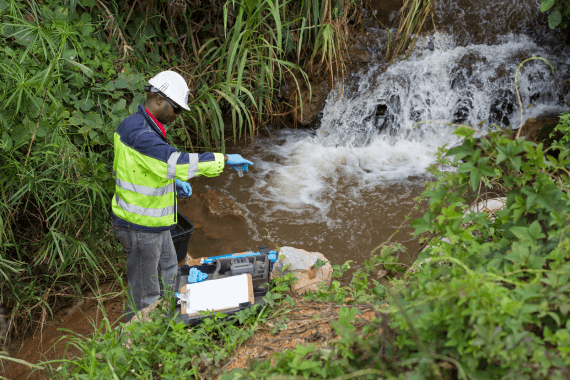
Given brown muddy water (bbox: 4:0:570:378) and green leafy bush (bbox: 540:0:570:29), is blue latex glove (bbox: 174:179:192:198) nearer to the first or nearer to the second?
brown muddy water (bbox: 4:0:570:378)

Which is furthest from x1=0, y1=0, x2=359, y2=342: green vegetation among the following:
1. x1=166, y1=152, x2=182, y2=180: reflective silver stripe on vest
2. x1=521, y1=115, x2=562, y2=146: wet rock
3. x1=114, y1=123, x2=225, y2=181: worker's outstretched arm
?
x1=521, y1=115, x2=562, y2=146: wet rock

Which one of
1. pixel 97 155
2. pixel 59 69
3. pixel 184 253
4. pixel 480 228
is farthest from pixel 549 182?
pixel 59 69

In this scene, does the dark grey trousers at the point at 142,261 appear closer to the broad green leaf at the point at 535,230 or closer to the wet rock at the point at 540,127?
the broad green leaf at the point at 535,230

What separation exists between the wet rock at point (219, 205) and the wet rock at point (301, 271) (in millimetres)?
1402

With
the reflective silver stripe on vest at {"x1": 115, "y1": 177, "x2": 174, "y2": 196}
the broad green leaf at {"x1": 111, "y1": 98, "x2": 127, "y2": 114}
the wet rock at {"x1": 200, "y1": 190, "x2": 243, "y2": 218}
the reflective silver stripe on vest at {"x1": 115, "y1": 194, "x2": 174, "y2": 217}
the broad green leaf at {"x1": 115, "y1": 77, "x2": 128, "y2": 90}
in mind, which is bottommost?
the wet rock at {"x1": 200, "y1": 190, "x2": 243, "y2": 218}

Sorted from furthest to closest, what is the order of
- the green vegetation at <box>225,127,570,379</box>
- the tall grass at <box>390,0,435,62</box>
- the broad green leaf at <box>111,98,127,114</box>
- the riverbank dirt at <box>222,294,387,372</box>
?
the tall grass at <box>390,0,435,62</box> → the broad green leaf at <box>111,98,127,114</box> → the riverbank dirt at <box>222,294,387,372</box> → the green vegetation at <box>225,127,570,379</box>

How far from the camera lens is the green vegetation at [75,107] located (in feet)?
8.51

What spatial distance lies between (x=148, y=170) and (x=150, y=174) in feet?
0.09

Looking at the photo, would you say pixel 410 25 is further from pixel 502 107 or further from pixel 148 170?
pixel 148 170

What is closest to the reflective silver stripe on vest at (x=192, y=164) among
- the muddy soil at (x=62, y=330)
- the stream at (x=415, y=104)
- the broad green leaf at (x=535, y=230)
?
the muddy soil at (x=62, y=330)

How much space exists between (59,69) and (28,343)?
1.99m

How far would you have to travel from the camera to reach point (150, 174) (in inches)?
92.2

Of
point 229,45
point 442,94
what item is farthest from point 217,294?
point 442,94

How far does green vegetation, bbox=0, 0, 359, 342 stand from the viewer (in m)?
2.59
